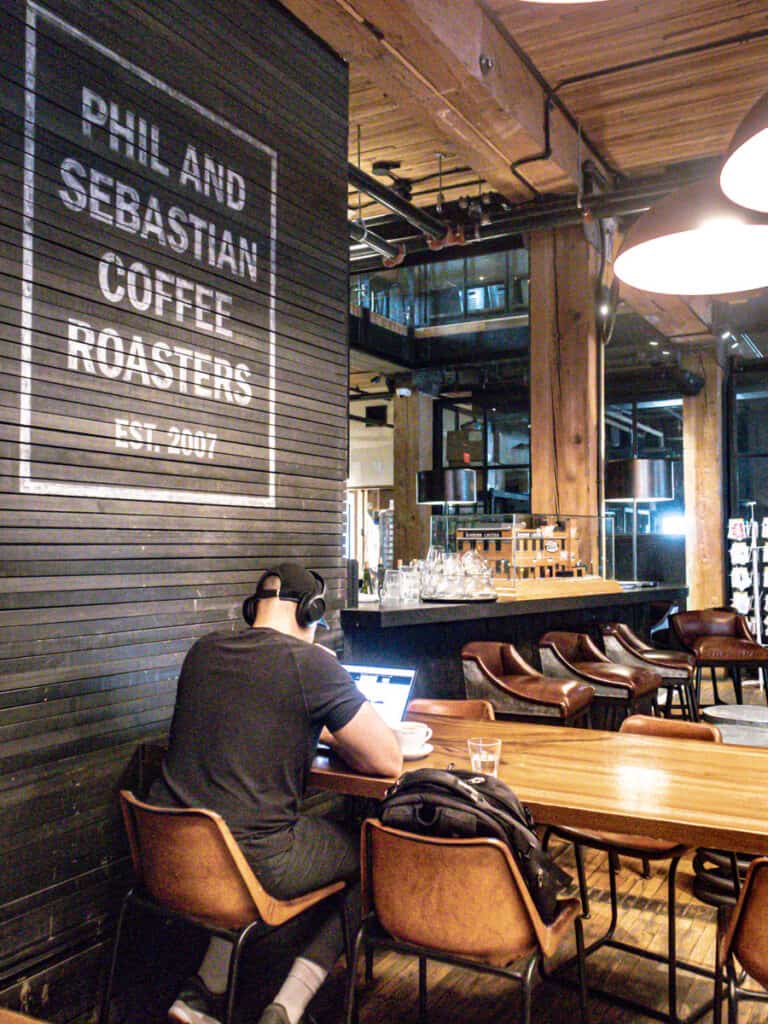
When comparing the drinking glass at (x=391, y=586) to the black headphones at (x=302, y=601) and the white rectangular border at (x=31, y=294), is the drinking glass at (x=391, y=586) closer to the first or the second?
the white rectangular border at (x=31, y=294)

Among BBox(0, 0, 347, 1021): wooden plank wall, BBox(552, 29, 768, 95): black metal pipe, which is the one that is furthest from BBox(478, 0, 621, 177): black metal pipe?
BBox(0, 0, 347, 1021): wooden plank wall

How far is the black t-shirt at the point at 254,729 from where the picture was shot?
221 cm

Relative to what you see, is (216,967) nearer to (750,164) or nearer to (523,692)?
(523,692)

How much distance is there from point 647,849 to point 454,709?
0.92m

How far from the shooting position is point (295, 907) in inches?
87.1

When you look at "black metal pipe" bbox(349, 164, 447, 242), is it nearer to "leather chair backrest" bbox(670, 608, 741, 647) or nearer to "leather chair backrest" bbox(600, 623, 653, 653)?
"leather chair backrest" bbox(600, 623, 653, 653)

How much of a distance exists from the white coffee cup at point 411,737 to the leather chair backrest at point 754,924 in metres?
1.00

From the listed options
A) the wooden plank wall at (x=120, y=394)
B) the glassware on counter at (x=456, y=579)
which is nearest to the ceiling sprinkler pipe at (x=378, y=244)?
the wooden plank wall at (x=120, y=394)

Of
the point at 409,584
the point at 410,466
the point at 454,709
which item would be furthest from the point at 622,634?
the point at 410,466

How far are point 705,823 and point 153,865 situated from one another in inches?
53.0

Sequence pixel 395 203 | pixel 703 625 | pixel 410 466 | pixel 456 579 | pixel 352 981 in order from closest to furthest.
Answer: pixel 352 981, pixel 456 579, pixel 395 203, pixel 703 625, pixel 410 466

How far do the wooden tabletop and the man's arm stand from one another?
4 cm

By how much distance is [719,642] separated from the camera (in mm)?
6691

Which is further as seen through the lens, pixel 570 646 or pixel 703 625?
pixel 703 625
